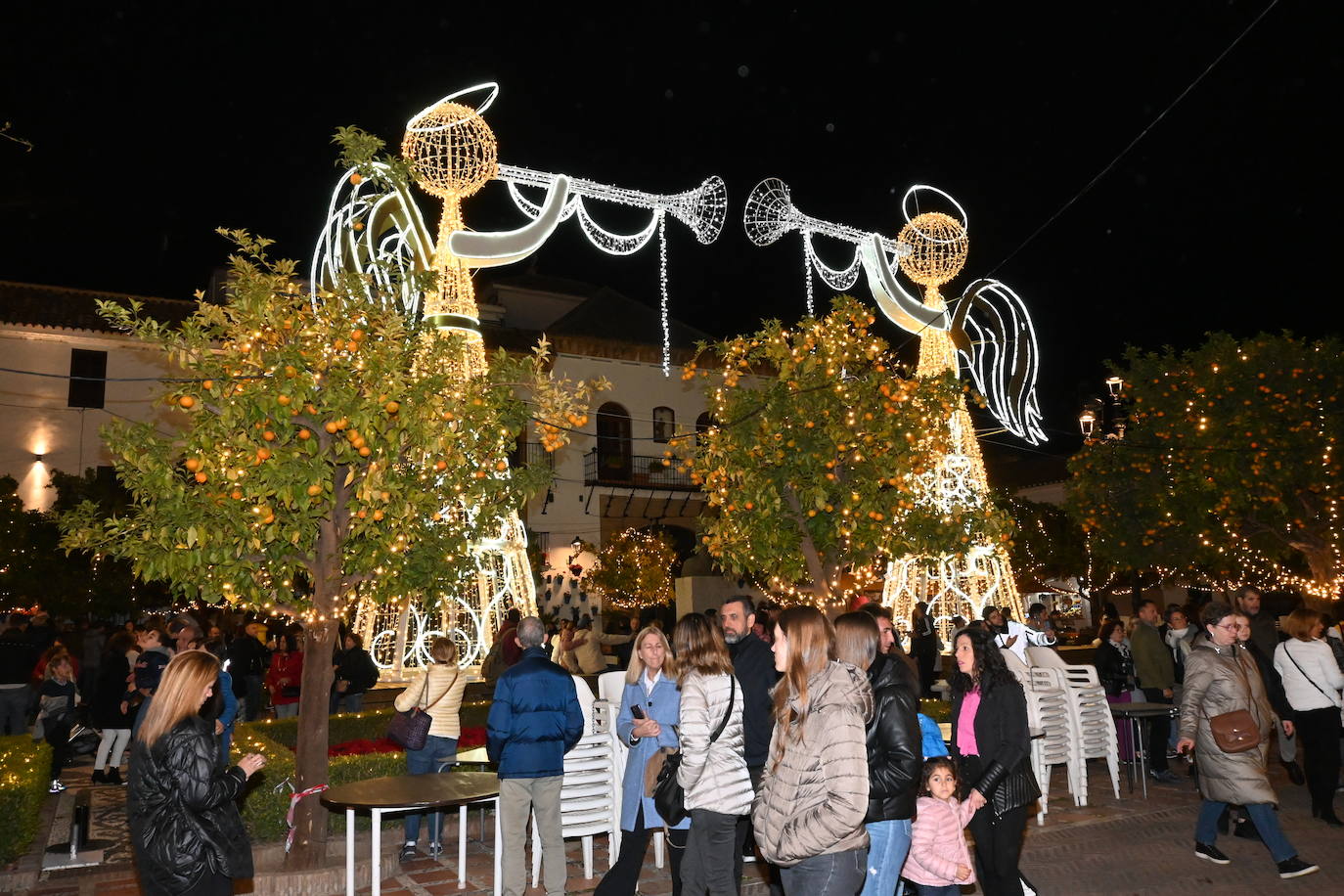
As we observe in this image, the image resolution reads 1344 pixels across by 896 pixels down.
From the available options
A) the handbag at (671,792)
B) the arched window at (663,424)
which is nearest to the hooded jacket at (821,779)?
the handbag at (671,792)

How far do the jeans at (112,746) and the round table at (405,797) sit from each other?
22.4 feet

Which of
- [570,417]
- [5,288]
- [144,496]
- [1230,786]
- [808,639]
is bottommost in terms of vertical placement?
[1230,786]

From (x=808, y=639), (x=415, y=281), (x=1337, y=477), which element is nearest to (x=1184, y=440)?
(x=1337, y=477)

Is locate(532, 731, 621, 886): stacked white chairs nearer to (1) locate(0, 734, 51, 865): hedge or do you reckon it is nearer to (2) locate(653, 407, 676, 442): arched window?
(1) locate(0, 734, 51, 865): hedge

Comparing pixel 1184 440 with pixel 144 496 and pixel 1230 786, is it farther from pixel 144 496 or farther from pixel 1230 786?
pixel 144 496

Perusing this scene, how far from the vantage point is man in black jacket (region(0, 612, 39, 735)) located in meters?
12.2

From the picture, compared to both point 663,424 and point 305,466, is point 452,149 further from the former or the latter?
point 663,424

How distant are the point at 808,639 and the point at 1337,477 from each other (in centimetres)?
2174

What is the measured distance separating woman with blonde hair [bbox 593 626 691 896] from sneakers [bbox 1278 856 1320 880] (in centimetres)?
419

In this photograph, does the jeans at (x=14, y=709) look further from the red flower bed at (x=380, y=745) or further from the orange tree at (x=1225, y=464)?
the orange tree at (x=1225, y=464)

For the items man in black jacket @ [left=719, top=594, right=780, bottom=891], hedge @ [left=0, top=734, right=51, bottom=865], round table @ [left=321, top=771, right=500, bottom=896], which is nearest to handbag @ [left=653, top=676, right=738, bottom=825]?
man in black jacket @ [left=719, top=594, right=780, bottom=891]

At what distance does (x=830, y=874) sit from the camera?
404 centimetres

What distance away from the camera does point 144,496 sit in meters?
7.42

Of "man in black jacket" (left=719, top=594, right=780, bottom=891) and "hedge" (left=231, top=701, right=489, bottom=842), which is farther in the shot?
"hedge" (left=231, top=701, right=489, bottom=842)
